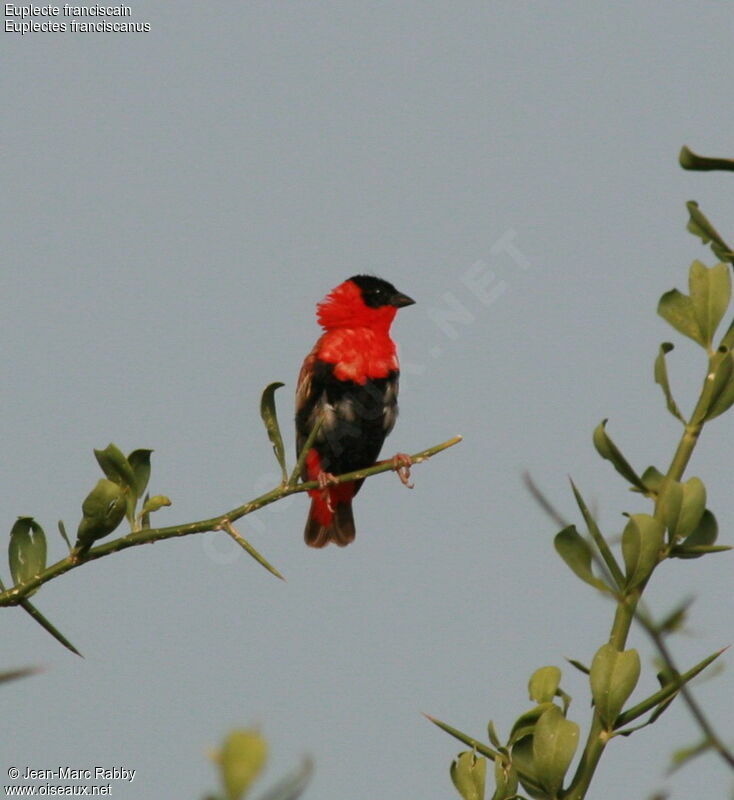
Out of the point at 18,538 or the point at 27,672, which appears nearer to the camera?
the point at 27,672

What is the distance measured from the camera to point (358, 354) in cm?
631

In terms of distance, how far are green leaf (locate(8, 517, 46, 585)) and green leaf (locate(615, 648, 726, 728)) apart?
76cm

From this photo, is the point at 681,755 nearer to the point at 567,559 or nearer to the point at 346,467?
the point at 567,559

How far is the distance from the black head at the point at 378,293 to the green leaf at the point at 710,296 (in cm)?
547

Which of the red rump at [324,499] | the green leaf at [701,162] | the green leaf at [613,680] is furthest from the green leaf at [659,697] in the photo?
the red rump at [324,499]

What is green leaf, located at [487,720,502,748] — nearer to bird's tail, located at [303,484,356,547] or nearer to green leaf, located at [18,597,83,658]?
green leaf, located at [18,597,83,658]

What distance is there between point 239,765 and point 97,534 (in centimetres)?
105

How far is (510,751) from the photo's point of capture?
1151 millimetres

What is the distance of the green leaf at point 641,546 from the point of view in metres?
1.07

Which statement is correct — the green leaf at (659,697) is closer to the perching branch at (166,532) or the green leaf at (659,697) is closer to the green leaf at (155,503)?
the perching branch at (166,532)

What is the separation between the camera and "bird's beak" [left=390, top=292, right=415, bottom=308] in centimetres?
676

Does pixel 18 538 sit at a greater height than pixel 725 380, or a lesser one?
greater

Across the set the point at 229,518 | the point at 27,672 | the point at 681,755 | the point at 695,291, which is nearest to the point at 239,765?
the point at 27,672

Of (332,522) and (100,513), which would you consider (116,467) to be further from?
(332,522)
